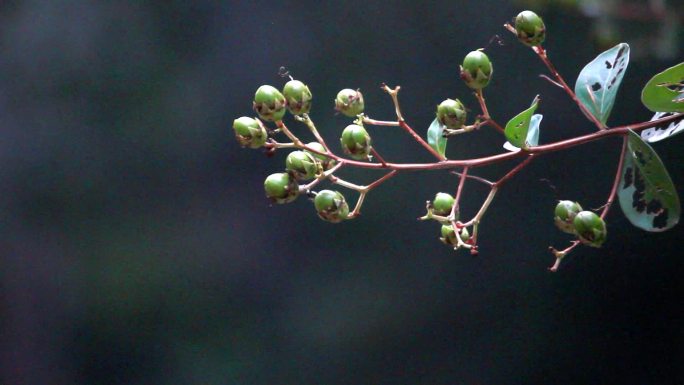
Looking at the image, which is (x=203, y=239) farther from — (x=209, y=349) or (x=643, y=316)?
(x=643, y=316)

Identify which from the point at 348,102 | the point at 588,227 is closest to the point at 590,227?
the point at 588,227

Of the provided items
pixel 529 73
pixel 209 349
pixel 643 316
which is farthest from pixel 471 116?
pixel 209 349

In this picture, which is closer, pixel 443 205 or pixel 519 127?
pixel 519 127

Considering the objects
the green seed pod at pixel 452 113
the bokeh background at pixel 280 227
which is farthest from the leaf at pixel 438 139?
the bokeh background at pixel 280 227

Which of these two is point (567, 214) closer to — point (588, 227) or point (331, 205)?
point (588, 227)

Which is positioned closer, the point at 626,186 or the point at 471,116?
the point at 626,186

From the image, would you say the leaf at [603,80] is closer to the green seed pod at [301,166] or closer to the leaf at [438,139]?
the leaf at [438,139]
